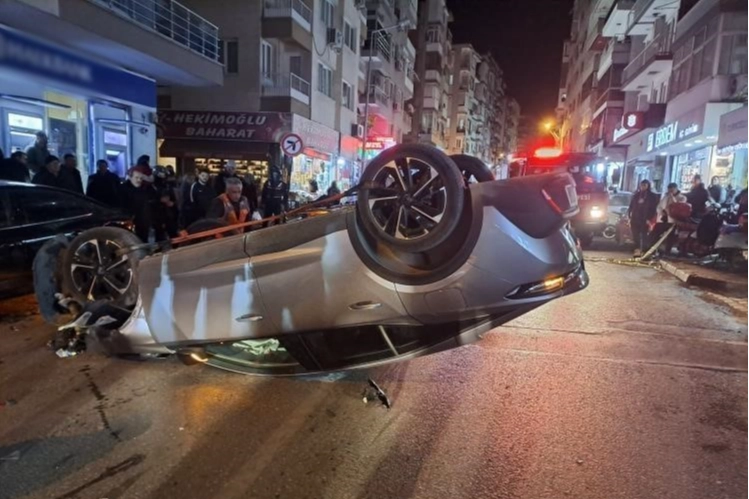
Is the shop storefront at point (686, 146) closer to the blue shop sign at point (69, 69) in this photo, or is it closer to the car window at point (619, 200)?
the car window at point (619, 200)

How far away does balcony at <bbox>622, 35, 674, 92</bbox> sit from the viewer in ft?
83.3

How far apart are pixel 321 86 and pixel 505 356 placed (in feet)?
79.2

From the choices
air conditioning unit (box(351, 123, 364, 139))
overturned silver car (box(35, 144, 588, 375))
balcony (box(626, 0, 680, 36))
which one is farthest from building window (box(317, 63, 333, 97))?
overturned silver car (box(35, 144, 588, 375))

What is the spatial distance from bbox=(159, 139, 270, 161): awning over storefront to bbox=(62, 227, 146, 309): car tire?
17803mm

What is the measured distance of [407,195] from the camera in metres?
3.38

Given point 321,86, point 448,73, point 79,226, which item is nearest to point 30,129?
point 79,226

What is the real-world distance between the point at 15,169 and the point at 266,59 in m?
15.9

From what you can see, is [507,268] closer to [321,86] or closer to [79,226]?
[79,226]

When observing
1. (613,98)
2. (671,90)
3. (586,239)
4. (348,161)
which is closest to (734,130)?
(586,239)

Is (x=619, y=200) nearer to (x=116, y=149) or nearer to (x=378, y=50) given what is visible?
(x=116, y=149)

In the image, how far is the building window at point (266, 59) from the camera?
22641 mm

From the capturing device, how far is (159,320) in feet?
13.0

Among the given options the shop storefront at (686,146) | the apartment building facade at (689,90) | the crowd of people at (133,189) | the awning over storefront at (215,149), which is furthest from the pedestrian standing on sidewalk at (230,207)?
the shop storefront at (686,146)

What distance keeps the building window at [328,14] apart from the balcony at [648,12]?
16.4 metres
